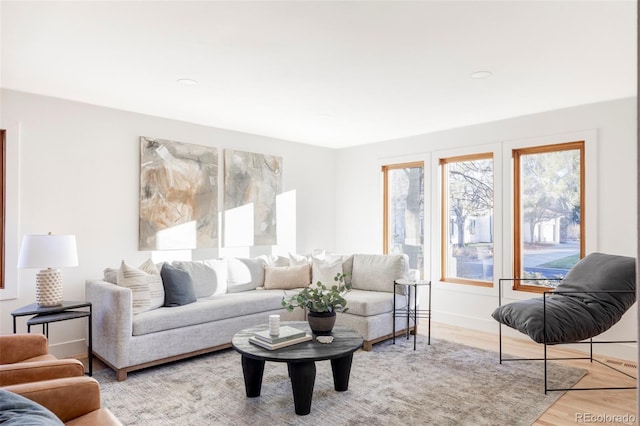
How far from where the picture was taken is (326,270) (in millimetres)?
4863

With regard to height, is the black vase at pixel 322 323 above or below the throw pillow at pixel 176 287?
below

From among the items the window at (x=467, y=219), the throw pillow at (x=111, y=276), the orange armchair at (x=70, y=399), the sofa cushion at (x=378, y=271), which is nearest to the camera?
the orange armchair at (x=70, y=399)

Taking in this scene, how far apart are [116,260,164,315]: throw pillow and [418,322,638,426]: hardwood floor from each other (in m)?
3.09

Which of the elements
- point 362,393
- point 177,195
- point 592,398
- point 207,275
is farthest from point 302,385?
point 177,195

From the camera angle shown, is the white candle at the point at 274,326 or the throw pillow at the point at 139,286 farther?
the throw pillow at the point at 139,286

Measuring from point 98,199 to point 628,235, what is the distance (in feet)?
16.7

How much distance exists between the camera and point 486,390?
307 centimetres

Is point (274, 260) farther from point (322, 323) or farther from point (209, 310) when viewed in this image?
point (322, 323)

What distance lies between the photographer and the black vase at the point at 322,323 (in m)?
3.12

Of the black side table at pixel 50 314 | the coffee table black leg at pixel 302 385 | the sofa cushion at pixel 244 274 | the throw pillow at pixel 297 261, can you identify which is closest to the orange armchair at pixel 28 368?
the black side table at pixel 50 314

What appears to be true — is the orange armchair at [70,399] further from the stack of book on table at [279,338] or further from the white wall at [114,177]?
the white wall at [114,177]

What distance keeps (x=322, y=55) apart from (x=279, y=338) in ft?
6.54

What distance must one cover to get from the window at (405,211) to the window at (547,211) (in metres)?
1.28

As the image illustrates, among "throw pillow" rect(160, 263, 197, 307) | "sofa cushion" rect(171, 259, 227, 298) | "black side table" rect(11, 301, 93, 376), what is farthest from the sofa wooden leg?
"sofa cushion" rect(171, 259, 227, 298)
